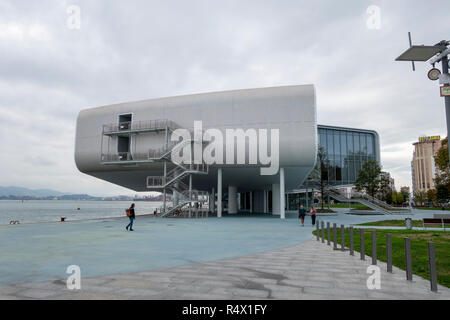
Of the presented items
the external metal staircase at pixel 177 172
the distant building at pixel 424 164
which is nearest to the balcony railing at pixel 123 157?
the external metal staircase at pixel 177 172

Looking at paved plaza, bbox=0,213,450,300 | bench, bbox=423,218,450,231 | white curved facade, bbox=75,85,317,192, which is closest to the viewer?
paved plaza, bbox=0,213,450,300

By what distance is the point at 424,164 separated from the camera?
149250mm

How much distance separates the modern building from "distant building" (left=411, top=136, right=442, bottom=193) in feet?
454

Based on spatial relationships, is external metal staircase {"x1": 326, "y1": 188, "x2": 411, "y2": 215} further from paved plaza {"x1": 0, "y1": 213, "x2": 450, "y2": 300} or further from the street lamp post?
the street lamp post

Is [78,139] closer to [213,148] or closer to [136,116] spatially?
[136,116]

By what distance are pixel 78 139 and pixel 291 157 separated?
24586mm

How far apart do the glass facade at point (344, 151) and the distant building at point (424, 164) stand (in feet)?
325

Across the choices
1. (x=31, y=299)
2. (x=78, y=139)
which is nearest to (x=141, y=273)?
(x=31, y=299)

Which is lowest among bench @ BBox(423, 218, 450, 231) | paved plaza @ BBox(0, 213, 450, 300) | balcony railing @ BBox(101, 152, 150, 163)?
paved plaza @ BBox(0, 213, 450, 300)

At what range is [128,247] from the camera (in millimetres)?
11125
